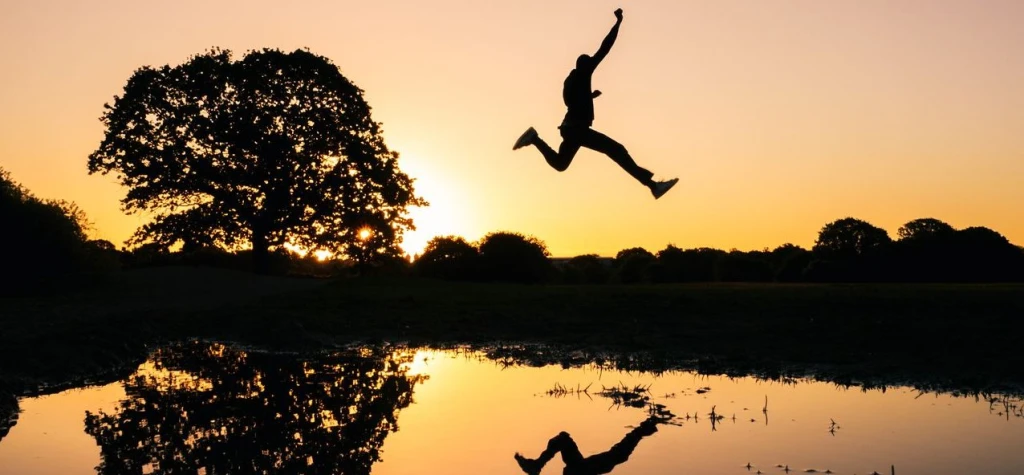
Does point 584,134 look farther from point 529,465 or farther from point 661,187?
point 529,465

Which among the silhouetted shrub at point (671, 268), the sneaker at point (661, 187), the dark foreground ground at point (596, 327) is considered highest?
the silhouetted shrub at point (671, 268)

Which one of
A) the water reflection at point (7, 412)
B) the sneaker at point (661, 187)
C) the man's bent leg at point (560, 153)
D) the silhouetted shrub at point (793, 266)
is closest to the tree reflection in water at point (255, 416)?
the water reflection at point (7, 412)

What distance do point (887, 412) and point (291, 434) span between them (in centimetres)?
745

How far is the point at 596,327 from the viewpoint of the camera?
821 inches

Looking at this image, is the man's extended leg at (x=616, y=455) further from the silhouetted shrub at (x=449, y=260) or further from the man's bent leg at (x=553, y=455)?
the silhouetted shrub at (x=449, y=260)

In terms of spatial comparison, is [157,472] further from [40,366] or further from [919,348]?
[919,348]

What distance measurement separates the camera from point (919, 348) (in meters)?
16.3

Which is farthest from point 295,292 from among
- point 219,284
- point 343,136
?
point 343,136

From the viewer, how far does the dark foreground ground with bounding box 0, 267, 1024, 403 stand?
1520 centimetres

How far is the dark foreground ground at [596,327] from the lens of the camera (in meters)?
15.2

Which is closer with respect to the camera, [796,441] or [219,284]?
[796,441]

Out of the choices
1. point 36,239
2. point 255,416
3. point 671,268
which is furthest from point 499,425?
point 671,268

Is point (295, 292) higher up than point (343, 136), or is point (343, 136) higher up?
point (343, 136)

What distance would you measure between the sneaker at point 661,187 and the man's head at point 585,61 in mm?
2288
